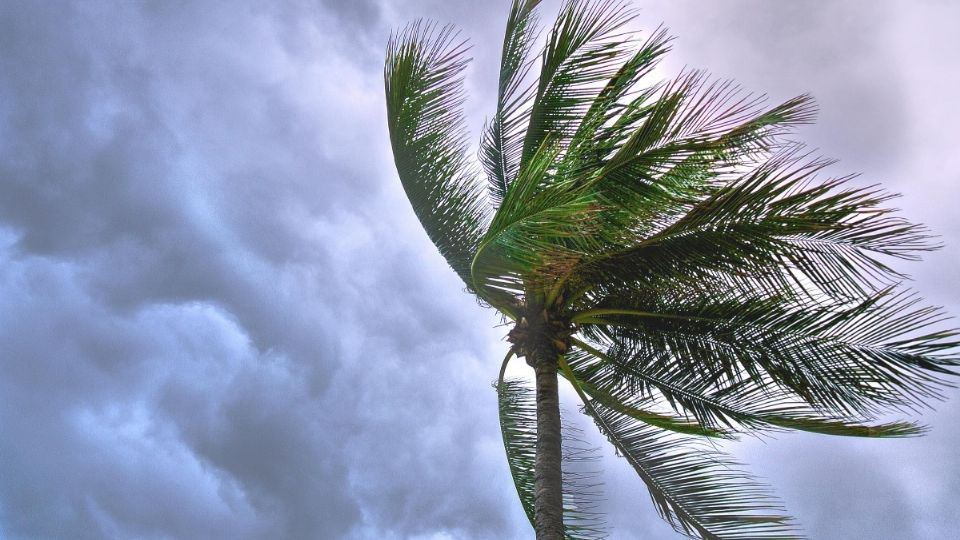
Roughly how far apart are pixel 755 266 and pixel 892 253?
1083 mm

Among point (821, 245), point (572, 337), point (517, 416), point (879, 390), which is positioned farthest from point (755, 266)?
point (517, 416)

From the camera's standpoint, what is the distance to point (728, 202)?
21.3 feet

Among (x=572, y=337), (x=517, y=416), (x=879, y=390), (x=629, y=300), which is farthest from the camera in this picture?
(x=517, y=416)

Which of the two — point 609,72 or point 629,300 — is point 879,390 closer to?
point 629,300

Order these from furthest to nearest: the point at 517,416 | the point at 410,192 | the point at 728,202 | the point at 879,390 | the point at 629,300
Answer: the point at 517,416 < the point at 410,192 < the point at 629,300 < the point at 879,390 < the point at 728,202

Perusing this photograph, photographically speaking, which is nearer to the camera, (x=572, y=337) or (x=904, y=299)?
(x=904, y=299)

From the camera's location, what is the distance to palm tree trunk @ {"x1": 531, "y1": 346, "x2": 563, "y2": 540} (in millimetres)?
7062

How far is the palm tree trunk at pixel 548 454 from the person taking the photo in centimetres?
706

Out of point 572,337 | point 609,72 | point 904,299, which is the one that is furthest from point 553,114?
point 904,299

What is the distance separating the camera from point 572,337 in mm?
8305

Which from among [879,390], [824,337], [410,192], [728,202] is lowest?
[879,390]

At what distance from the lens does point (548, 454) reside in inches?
295

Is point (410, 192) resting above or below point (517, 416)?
above

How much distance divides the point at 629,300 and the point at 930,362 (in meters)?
2.63
